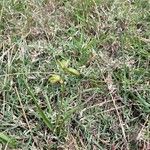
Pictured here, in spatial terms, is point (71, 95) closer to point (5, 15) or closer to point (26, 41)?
point (26, 41)

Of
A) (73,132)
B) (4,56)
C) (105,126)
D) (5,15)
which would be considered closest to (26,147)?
(73,132)

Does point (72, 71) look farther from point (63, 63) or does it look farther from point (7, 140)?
point (7, 140)

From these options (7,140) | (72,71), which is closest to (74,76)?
(72,71)

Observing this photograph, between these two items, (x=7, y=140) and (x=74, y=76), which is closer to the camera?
(x=7, y=140)

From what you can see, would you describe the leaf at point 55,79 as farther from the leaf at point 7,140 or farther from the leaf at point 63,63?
the leaf at point 7,140

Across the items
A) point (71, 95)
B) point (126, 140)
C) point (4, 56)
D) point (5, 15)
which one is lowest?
point (126, 140)

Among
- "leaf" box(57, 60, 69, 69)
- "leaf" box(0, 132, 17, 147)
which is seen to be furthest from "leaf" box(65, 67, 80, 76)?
"leaf" box(0, 132, 17, 147)

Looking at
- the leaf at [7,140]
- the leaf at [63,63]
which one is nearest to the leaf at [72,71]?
the leaf at [63,63]

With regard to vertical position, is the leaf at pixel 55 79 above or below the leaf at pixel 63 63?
below

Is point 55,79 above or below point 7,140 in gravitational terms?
above
